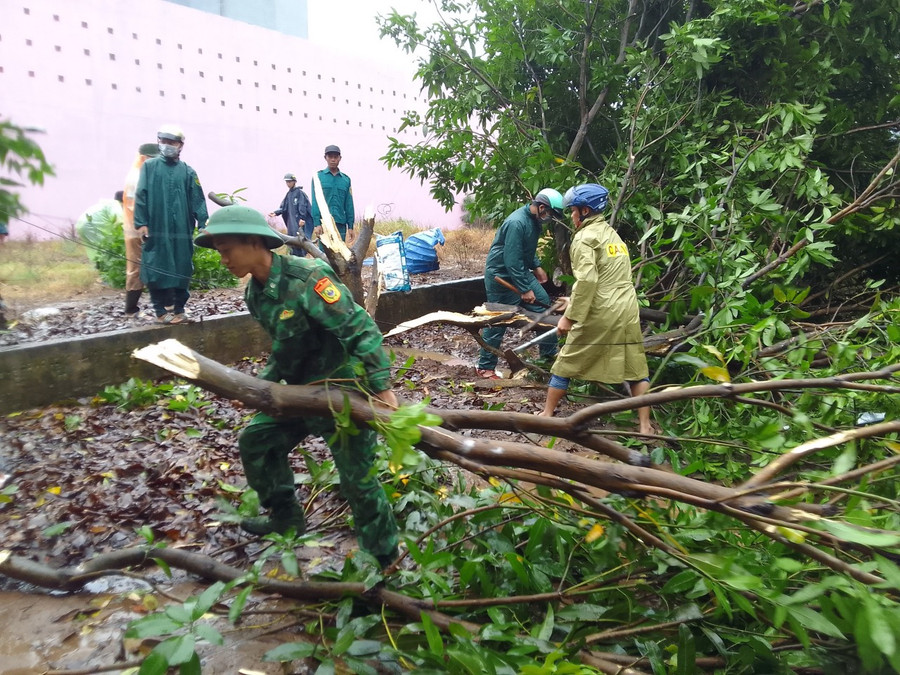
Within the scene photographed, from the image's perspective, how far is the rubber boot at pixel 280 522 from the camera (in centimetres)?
290

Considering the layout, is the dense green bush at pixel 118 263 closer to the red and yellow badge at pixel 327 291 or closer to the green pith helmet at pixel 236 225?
the green pith helmet at pixel 236 225

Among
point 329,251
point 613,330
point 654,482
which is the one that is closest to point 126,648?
point 654,482

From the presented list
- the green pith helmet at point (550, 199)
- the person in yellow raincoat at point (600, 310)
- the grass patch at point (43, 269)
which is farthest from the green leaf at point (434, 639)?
the green pith helmet at point (550, 199)

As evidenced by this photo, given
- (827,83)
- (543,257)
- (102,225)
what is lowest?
(543,257)

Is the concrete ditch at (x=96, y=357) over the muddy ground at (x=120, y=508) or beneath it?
over

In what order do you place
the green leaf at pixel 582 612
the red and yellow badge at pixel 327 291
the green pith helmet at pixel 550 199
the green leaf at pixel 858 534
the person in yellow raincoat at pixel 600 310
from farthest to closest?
the green pith helmet at pixel 550 199, the person in yellow raincoat at pixel 600 310, the red and yellow badge at pixel 327 291, the green leaf at pixel 582 612, the green leaf at pixel 858 534

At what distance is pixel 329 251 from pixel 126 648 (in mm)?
3039

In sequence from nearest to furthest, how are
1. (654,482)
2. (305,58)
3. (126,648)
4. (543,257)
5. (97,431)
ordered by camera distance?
(654,482) < (126,648) < (97,431) < (543,257) < (305,58)

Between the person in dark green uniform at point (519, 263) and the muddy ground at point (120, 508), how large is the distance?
680 mm

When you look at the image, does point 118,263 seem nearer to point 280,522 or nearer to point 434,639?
point 280,522

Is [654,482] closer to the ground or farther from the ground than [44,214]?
closer to the ground

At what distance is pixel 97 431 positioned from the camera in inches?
162

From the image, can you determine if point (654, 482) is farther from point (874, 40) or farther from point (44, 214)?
point (874, 40)

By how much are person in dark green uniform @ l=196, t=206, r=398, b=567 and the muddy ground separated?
285 millimetres
